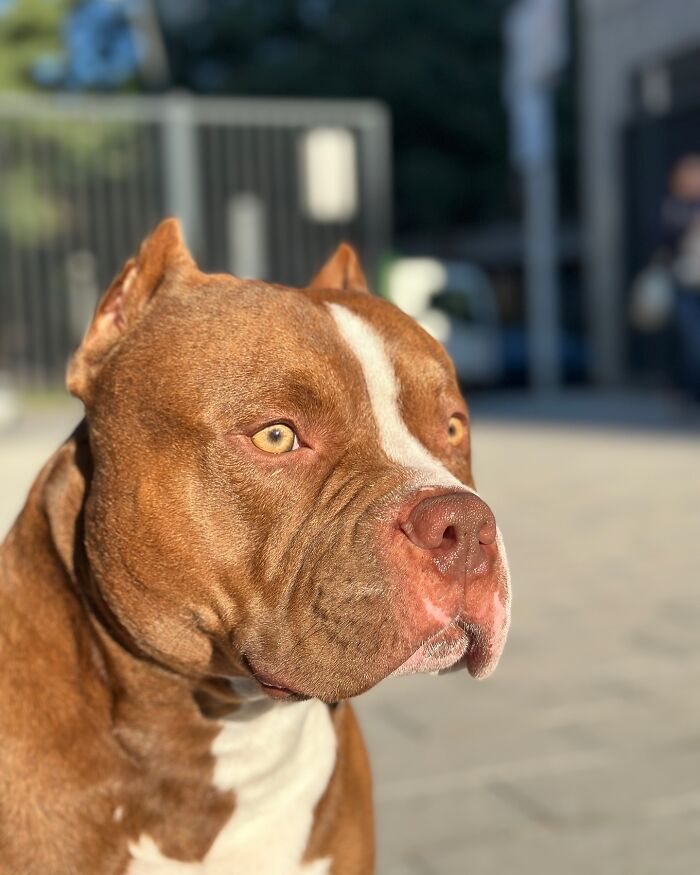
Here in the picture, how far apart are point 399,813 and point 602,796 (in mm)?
589

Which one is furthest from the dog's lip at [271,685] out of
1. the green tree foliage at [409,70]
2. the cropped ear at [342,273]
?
the green tree foliage at [409,70]

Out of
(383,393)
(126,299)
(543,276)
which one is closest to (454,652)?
(383,393)

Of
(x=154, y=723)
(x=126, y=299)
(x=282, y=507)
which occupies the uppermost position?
(x=126, y=299)

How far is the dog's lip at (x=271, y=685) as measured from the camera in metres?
2.33

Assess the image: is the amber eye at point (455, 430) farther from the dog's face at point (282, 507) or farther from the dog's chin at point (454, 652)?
the dog's chin at point (454, 652)

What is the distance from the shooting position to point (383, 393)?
2.49m

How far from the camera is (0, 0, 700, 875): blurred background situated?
4.23m

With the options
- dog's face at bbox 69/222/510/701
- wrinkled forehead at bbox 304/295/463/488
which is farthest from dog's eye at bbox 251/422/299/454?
wrinkled forehead at bbox 304/295/463/488

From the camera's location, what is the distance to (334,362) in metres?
2.45

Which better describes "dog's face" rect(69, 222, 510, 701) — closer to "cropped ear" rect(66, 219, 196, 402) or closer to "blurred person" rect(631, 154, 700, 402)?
"cropped ear" rect(66, 219, 196, 402)

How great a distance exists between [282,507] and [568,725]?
248 cm

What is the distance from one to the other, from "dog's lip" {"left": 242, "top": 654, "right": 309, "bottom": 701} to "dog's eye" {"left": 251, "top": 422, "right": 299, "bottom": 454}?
1.16 ft

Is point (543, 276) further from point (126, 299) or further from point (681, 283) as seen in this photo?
point (126, 299)

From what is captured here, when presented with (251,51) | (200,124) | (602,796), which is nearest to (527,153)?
(200,124)
